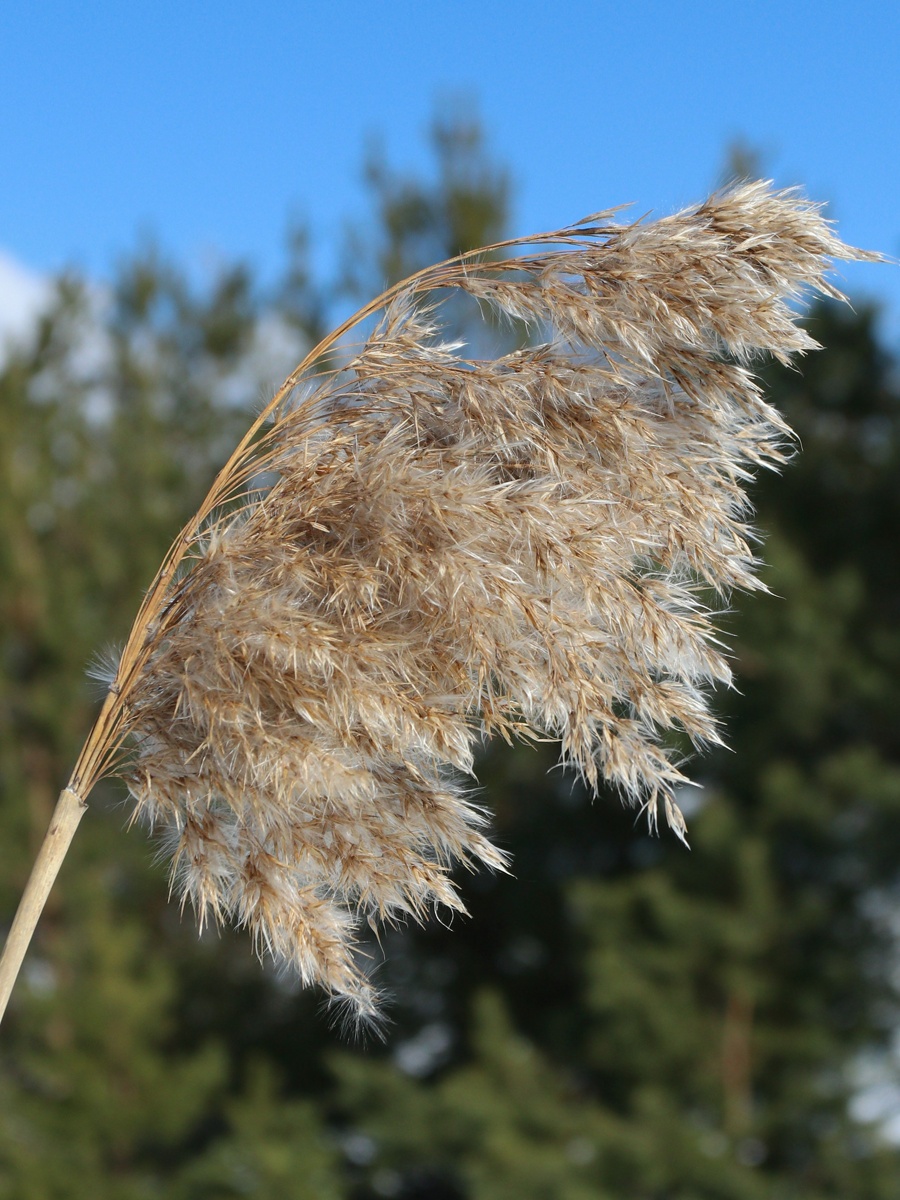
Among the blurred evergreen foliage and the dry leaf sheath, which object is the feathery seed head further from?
the blurred evergreen foliage

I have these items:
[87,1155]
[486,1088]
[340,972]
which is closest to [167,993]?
[87,1155]

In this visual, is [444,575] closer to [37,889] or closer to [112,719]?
[112,719]

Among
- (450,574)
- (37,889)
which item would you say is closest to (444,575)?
(450,574)

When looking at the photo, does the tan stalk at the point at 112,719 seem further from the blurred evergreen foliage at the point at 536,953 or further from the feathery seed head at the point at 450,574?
the blurred evergreen foliage at the point at 536,953

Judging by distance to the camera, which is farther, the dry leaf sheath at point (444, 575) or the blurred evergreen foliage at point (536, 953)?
the blurred evergreen foliage at point (536, 953)

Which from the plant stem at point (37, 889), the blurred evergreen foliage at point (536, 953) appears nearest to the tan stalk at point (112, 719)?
the plant stem at point (37, 889)

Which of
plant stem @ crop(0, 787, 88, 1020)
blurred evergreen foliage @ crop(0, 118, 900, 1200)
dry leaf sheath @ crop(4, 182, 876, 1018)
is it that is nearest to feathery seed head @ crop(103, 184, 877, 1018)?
dry leaf sheath @ crop(4, 182, 876, 1018)

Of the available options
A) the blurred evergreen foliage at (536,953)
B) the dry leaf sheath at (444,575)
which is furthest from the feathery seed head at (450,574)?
the blurred evergreen foliage at (536,953)
